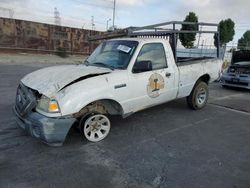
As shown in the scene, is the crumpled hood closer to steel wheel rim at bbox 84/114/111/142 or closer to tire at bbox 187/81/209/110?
steel wheel rim at bbox 84/114/111/142

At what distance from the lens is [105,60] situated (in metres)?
4.53

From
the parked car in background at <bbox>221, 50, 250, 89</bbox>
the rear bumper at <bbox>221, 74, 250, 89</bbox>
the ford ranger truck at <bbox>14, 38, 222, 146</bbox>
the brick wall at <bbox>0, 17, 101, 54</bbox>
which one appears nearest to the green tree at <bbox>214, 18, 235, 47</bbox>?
the brick wall at <bbox>0, 17, 101, 54</bbox>

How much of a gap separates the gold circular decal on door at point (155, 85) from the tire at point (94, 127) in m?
1.12

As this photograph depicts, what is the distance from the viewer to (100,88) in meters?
3.64

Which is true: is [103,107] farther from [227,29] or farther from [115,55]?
[227,29]

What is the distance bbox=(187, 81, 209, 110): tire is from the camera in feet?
19.0

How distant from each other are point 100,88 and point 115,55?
3.61ft

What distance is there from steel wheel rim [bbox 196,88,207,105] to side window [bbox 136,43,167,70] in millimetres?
1743

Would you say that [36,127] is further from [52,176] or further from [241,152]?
[241,152]

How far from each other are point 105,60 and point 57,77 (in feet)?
3.93

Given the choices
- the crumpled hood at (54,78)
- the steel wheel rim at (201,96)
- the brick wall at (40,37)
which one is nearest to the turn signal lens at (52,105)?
the crumpled hood at (54,78)

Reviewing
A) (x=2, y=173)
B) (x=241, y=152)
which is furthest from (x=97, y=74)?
(x=241, y=152)

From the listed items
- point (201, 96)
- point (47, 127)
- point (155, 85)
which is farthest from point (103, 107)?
point (201, 96)

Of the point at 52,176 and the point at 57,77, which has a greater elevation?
the point at 57,77
